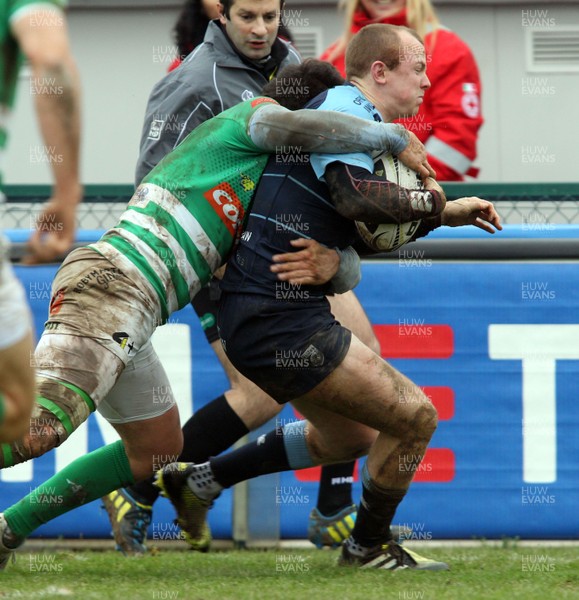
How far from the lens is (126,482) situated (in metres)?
4.95

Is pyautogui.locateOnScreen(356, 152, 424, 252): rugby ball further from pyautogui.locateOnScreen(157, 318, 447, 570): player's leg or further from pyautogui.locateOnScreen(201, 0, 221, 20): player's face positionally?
pyautogui.locateOnScreen(201, 0, 221, 20): player's face

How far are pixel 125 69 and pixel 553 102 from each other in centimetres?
406

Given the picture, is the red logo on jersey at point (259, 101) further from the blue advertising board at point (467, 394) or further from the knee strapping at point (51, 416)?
the blue advertising board at point (467, 394)

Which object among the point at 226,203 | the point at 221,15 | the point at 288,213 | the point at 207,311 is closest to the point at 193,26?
the point at 221,15

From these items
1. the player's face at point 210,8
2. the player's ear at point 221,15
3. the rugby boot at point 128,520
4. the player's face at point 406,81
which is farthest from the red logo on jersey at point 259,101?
the rugby boot at point 128,520

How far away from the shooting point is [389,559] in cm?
492

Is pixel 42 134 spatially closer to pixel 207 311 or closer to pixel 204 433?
pixel 207 311

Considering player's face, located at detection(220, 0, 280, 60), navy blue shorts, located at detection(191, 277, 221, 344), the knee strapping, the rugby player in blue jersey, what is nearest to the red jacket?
player's face, located at detection(220, 0, 280, 60)

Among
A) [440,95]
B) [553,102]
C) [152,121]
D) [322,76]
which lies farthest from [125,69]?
[322,76]

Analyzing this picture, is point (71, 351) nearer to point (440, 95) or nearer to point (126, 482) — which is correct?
point (126, 482)

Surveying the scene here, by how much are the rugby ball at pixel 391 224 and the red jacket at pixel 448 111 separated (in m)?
1.94

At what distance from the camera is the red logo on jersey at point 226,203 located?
15.0 feet

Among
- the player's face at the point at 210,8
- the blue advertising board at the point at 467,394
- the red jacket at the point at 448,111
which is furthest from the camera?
the red jacket at the point at 448,111

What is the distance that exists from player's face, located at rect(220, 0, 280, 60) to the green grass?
214cm
